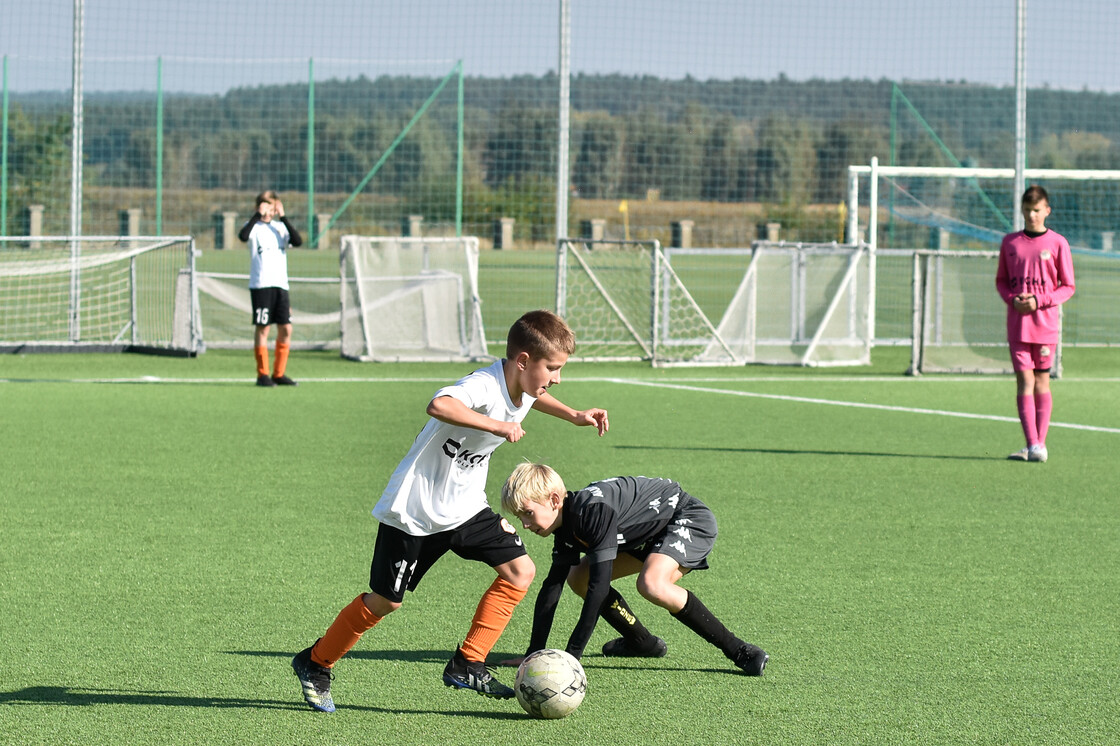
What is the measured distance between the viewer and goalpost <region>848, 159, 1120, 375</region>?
1631 cm

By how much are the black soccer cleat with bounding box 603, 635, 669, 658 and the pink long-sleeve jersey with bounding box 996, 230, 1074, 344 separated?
543 centimetres

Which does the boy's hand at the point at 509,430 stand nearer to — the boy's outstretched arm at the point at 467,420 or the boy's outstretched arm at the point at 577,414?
the boy's outstretched arm at the point at 467,420

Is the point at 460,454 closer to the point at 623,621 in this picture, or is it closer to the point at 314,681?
the point at 314,681

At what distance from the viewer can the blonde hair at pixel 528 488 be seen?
166 inches

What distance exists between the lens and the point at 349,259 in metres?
17.1

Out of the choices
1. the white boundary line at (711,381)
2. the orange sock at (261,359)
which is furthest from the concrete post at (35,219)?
the orange sock at (261,359)

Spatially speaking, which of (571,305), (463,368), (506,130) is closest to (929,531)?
(463,368)

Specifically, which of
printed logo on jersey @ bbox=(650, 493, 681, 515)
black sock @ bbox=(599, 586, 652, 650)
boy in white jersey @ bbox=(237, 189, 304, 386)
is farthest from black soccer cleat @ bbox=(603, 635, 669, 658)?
boy in white jersey @ bbox=(237, 189, 304, 386)

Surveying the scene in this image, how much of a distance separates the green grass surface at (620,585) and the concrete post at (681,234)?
11.4 m

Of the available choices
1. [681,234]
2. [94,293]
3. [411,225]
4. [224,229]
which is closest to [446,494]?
[94,293]

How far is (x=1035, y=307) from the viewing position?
9.26m

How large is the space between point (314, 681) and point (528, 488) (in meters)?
0.86

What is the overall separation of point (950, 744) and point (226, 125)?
19.7m

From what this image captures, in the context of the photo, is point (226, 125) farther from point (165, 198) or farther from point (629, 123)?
point (629, 123)
